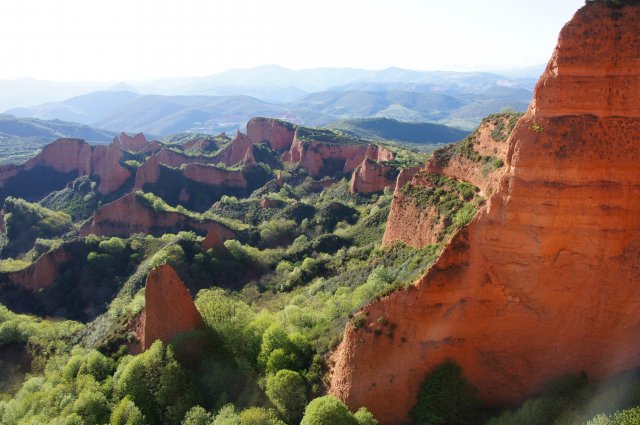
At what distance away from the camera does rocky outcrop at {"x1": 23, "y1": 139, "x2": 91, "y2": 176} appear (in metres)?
127

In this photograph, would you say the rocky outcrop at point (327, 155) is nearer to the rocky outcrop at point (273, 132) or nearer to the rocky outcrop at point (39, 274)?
the rocky outcrop at point (273, 132)

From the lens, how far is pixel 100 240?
2805 inches

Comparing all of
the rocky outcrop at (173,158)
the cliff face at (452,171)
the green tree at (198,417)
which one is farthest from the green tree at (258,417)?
the rocky outcrop at (173,158)

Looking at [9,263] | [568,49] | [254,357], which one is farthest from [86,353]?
[9,263]

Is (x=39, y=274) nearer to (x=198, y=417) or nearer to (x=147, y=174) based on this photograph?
(x=198, y=417)

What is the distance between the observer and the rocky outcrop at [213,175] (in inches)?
4550

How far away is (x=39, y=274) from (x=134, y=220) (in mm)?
23277

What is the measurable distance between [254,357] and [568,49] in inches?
1015

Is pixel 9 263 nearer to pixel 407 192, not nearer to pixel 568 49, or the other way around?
pixel 407 192

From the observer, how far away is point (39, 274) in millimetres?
64062

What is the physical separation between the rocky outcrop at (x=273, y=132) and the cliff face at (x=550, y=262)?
12730cm

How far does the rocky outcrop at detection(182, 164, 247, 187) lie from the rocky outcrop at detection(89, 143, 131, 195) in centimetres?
1401

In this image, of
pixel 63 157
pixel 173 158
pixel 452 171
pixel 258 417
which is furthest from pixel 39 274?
pixel 173 158

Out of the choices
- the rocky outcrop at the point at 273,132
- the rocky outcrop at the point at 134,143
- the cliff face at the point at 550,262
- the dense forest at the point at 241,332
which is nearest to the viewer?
the cliff face at the point at 550,262
